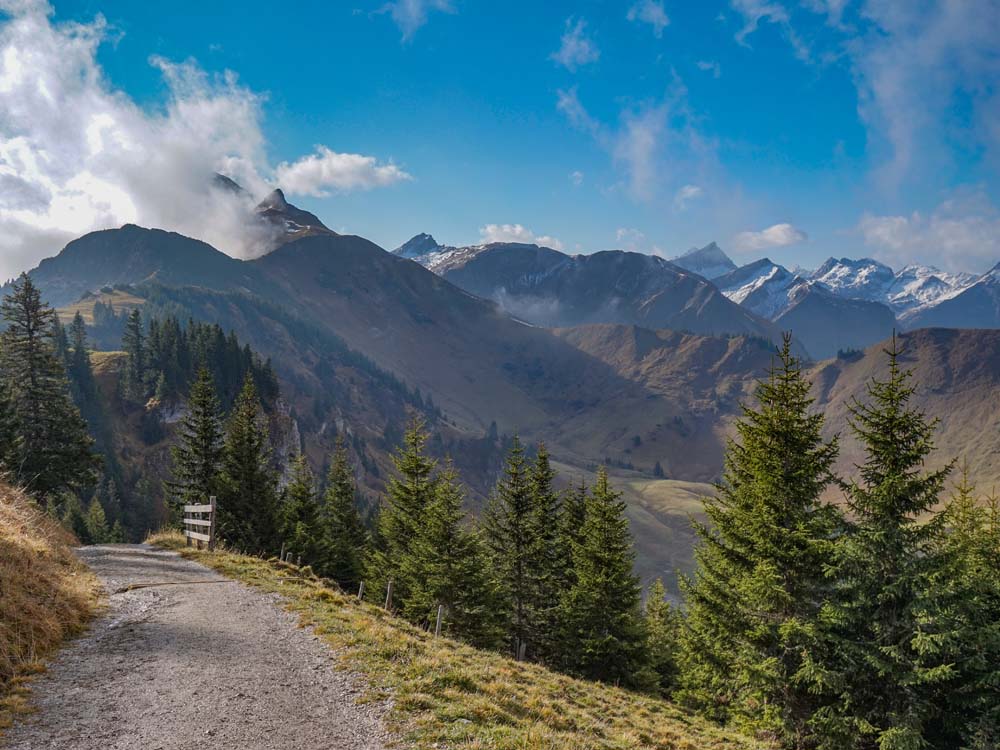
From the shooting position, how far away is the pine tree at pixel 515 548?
32.2 m

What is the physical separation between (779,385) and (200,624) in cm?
1952

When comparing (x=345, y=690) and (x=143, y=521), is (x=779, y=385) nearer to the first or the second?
(x=345, y=690)

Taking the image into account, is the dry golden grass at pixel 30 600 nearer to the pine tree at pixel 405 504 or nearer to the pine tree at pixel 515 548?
the pine tree at pixel 405 504

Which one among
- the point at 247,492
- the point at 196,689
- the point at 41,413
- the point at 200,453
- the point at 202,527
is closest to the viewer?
the point at 196,689

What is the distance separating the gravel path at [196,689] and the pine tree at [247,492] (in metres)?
24.2

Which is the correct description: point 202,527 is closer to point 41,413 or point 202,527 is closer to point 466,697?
point 466,697

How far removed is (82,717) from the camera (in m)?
7.65

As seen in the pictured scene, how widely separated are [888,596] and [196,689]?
61.2ft

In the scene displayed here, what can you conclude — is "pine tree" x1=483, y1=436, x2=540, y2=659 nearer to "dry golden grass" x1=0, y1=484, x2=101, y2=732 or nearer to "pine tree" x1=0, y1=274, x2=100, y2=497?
"dry golden grass" x1=0, y1=484, x2=101, y2=732

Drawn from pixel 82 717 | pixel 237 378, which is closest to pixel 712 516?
pixel 82 717

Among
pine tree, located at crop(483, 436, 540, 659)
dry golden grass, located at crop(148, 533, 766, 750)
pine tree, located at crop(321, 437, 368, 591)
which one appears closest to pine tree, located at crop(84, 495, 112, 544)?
pine tree, located at crop(321, 437, 368, 591)

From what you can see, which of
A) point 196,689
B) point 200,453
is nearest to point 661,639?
point 200,453

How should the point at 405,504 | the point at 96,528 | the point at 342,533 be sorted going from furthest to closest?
1. the point at 96,528
2. the point at 342,533
3. the point at 405,504

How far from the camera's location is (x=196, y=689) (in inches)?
344
